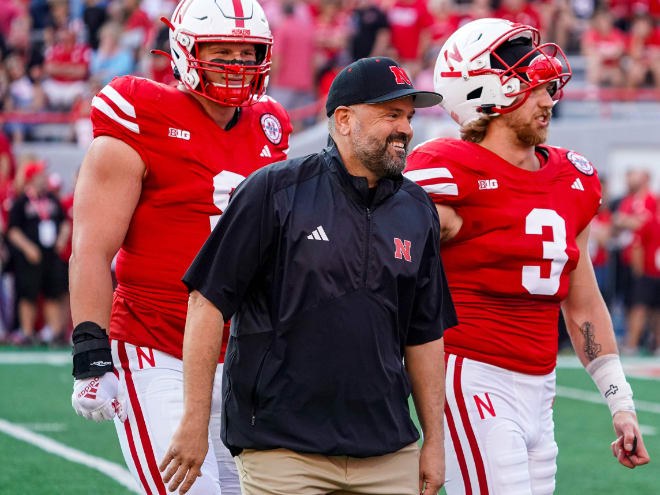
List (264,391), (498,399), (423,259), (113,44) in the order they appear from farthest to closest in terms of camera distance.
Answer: (113,44)
(498,399)
(423,259)
(264,391)

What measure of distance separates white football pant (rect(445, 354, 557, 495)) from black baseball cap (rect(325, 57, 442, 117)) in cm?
105

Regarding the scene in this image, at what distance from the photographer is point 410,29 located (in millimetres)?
15750

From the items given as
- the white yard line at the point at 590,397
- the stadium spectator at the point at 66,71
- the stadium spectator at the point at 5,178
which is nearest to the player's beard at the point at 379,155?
the white yard line at the point at 590,397

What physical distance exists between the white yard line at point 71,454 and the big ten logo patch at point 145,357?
2879 mm

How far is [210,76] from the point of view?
3883 millimetres

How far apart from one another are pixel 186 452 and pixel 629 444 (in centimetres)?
168

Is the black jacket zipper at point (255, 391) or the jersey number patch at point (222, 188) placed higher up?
the jersey number patch at point (222, 188)

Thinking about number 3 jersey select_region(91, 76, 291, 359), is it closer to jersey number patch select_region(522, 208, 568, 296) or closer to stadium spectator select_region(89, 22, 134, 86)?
jersey number patch select_region(522, 208, 568, 296)

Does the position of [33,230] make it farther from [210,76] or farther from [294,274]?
[294,274]

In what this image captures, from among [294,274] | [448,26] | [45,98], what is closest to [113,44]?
[45,98]

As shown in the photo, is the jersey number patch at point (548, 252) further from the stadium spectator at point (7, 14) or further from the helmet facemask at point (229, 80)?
the stadium spectator at point (7, 14)

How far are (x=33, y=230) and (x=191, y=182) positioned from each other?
377 inches

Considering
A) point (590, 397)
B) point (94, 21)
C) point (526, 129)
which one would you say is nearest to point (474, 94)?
point (526, 129)

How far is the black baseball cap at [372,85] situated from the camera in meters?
3.21
